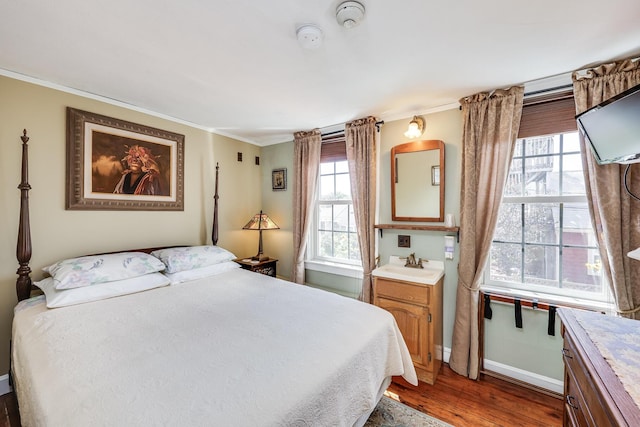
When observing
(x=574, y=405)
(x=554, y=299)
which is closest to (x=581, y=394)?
(x=574, y=405)

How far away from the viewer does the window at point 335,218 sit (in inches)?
125

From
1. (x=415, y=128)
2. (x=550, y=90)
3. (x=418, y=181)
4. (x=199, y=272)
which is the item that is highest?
(x=550, y=90)

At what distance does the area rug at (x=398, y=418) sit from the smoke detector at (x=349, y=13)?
2380 mm

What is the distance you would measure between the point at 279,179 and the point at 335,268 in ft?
4.85

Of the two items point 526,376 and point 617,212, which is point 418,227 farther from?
point 526,376

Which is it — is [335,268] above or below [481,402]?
above

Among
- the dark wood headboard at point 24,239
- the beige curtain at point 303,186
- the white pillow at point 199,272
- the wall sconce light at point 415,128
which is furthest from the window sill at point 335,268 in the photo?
the dark wood headboard at point 24,239

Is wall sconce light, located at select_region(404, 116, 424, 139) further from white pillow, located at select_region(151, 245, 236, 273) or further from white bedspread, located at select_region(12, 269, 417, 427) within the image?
white pillow, located at select_region(151, 245, 236, 273)

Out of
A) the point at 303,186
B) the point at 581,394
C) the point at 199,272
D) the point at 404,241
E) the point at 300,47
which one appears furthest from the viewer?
the point at 303,186

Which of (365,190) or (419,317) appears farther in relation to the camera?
(365,190)

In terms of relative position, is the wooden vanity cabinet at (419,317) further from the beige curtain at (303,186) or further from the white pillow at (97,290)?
the white pillow at (97,290)

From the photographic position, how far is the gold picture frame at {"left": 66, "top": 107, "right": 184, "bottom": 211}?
87.0 inches

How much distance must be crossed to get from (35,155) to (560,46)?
12.4ft

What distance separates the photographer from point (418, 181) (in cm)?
257
